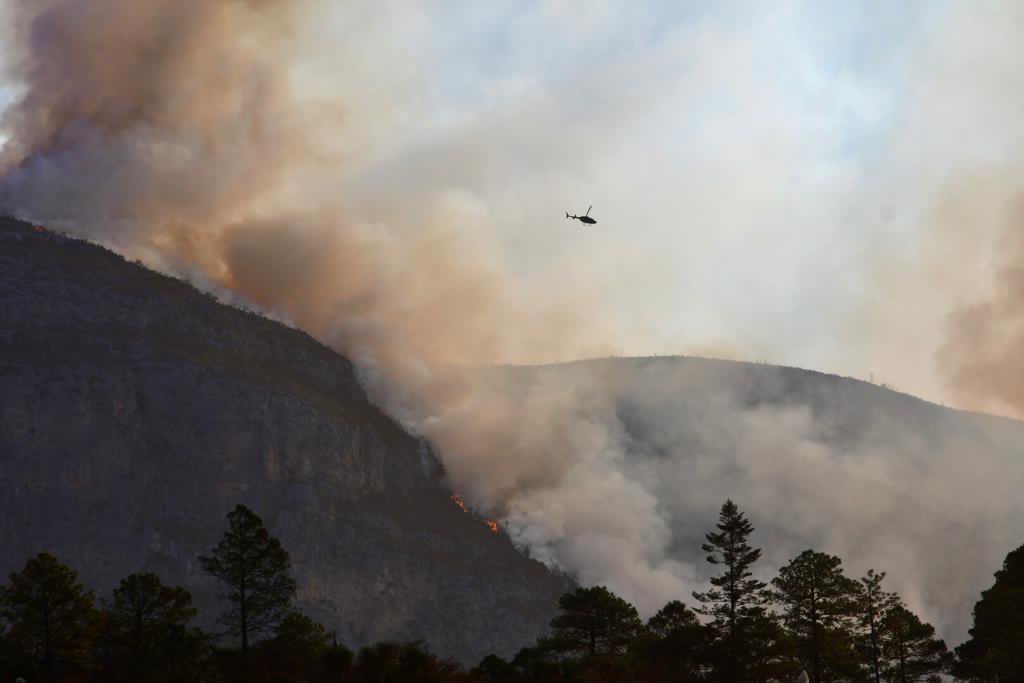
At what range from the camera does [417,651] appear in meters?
136

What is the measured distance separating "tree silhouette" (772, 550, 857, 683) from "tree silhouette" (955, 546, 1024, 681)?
35.9 feet

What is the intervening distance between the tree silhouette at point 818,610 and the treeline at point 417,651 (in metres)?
0.14

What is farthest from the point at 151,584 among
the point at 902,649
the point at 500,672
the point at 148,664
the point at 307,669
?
the point at 902,649

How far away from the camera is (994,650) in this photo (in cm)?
12000

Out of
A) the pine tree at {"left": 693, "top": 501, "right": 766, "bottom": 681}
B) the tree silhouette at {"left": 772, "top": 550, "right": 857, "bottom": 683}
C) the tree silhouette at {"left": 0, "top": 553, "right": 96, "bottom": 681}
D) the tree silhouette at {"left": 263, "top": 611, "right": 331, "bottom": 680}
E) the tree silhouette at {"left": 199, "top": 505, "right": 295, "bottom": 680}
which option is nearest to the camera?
the tree silhouette at {"left": 0, "top": 553, "right": 96, "bottom": 681}

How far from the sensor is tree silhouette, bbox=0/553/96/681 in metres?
121

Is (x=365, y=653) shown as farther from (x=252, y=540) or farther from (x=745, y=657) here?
(x=745, y=657)

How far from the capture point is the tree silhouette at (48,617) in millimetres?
120875

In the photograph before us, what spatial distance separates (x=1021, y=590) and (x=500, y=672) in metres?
55.9

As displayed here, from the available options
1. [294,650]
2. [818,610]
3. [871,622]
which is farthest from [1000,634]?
[294,650]

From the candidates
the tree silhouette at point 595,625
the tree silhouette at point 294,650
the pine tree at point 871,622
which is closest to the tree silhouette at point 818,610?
the pine tree at point 871,622

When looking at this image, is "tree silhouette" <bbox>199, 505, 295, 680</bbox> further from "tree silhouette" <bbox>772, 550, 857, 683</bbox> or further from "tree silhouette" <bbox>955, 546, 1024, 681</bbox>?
"tree silhouette" <bbox>955, 546, 1024, 681</bbox>

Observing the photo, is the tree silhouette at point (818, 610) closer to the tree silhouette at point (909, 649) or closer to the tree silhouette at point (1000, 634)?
the tree silhouette at point (909, 649)

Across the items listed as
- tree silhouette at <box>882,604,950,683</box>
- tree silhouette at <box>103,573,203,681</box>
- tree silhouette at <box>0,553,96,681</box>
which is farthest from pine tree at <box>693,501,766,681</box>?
tree silhouette at <box>0,553,96,681</box>
